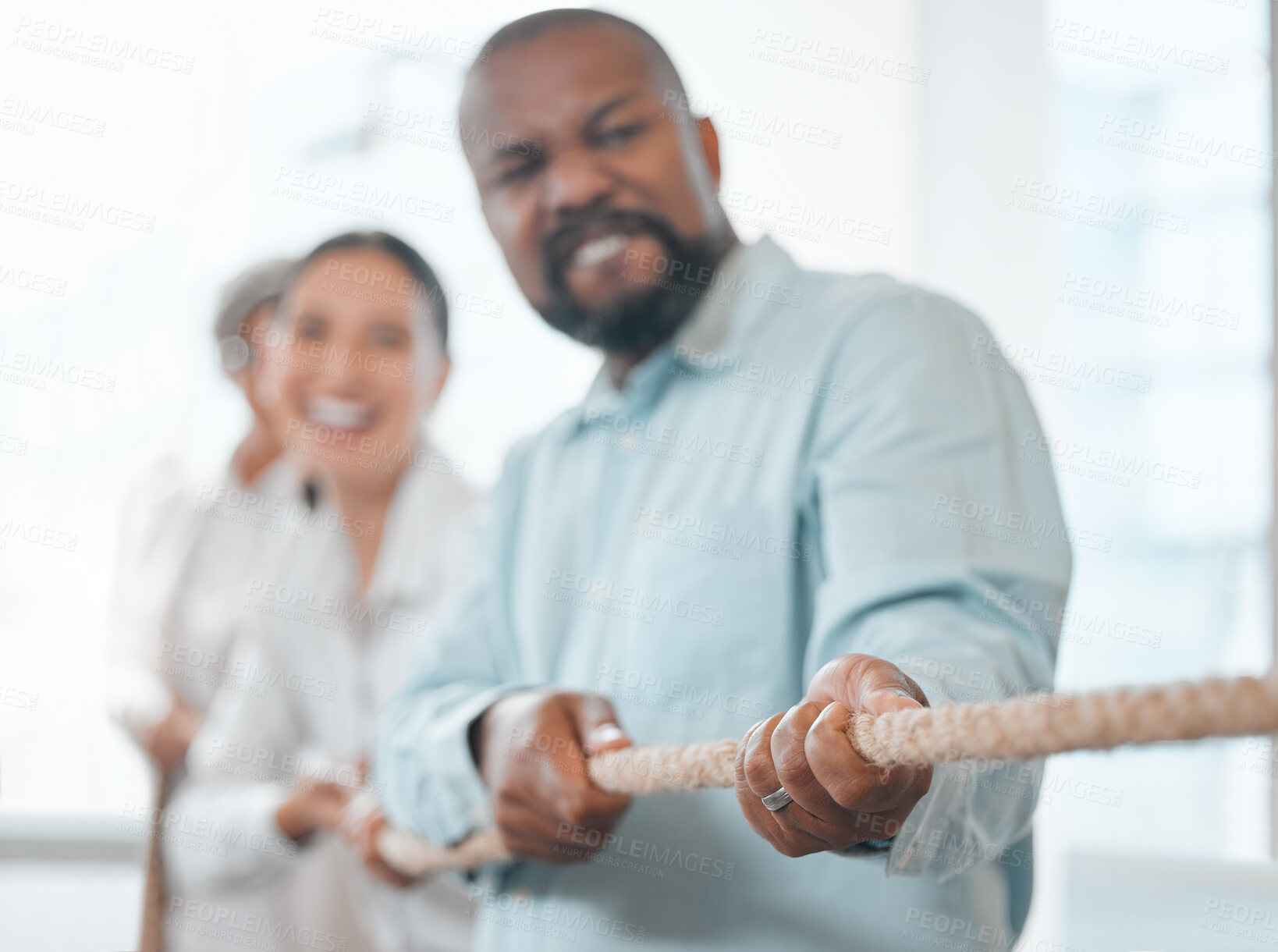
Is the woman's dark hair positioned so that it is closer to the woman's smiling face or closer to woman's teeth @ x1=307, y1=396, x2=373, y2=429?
the woman's smiling face

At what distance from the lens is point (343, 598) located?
1181mm

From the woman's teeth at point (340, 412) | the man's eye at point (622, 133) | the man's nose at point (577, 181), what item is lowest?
the woman's teeth at point (340, 412)

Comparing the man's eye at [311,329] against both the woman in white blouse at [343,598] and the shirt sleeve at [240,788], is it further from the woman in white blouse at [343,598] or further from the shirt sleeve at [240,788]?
the shirt sleeve at [240,788]

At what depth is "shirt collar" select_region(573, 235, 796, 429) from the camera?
681 millimetres

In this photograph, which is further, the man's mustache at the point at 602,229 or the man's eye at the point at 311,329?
the man's eye at the point at 311,329

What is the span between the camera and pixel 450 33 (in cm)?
146

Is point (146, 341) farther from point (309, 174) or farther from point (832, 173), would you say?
point (832, 173)

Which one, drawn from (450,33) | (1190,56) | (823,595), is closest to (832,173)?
(1190,56)

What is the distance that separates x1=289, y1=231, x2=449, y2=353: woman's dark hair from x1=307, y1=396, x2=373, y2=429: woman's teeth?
116mm

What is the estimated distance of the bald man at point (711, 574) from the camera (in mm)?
441

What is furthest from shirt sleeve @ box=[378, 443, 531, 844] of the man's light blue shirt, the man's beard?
the man's beard

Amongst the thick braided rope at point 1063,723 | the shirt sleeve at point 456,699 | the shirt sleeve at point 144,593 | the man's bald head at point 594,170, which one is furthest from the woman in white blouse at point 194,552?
the thick braided rope at point 1063,723

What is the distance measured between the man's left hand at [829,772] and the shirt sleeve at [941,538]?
31 mm

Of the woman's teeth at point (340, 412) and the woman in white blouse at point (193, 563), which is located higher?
the woman's teeth at point (340, 412)
